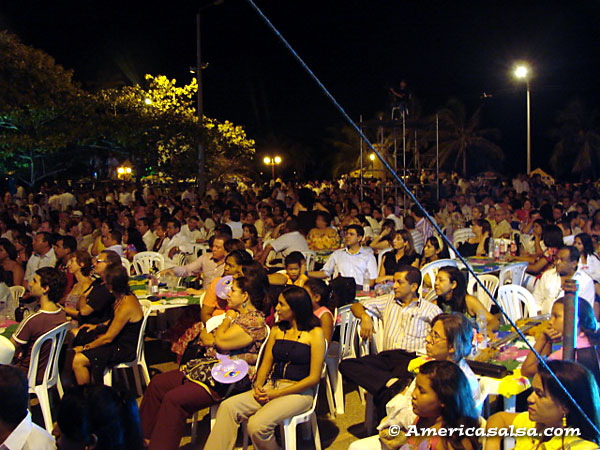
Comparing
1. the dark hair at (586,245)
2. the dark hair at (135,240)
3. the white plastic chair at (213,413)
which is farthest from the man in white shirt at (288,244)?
the white plastic chair at (213,413)

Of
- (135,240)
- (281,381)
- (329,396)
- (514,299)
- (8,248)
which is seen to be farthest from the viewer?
→ (135,240)

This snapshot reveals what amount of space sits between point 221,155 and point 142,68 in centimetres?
560

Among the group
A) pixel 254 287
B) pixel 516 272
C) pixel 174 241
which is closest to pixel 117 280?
pixel 254 287

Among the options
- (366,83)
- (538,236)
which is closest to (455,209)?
(538,236)

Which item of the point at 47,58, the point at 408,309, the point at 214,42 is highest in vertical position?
the point at 214,42

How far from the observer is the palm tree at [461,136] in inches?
1764

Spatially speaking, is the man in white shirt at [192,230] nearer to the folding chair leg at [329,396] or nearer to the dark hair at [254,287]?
the folding chair leg at [329,396]

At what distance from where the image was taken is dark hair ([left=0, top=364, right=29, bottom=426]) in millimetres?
2883

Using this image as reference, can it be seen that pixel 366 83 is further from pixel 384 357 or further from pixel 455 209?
pixel 384 357

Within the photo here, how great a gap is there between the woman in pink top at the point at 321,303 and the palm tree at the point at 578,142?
133 feet

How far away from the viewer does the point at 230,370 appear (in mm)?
4500

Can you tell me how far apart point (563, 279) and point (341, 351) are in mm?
2123

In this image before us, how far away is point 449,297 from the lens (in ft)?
17.2

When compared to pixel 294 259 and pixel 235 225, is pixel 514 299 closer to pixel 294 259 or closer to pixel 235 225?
pixel 294 259
